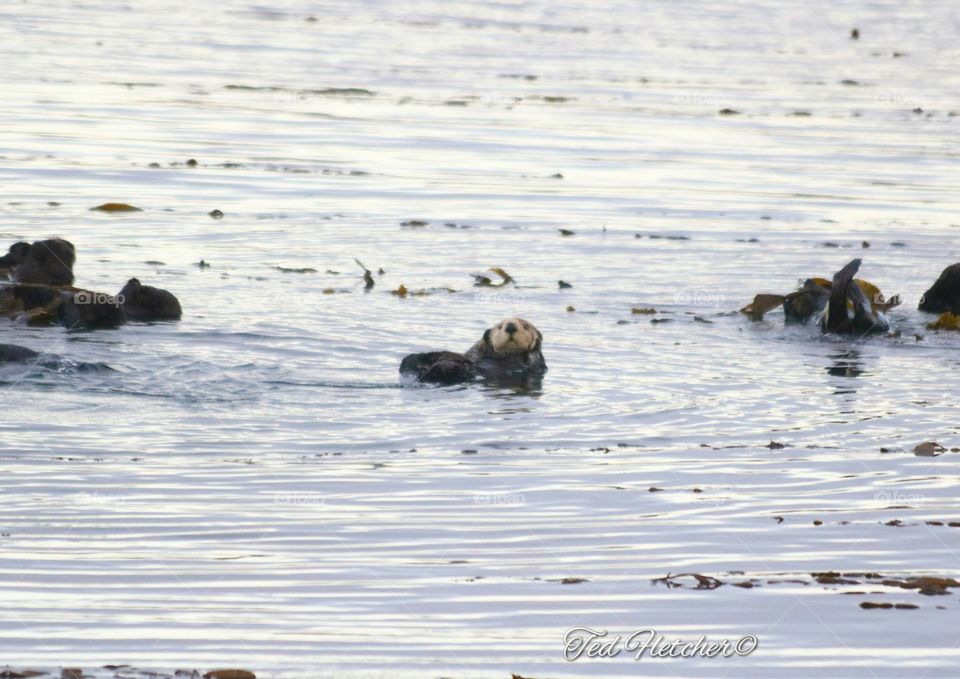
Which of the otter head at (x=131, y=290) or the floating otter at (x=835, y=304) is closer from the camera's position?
the otter head at (x=131, y=290)

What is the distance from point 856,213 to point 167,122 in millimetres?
8564

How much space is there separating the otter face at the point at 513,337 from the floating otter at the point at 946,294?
3.41 meters

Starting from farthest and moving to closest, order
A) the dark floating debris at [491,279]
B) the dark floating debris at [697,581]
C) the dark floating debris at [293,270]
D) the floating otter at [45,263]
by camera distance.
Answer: the dark floating debris at [293,270]
the dark floating debris at [491,279]
the floating otter at [45,263]
the dark floating debris at [697,581]

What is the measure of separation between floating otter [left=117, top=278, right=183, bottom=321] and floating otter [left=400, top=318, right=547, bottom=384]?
2.05 metres

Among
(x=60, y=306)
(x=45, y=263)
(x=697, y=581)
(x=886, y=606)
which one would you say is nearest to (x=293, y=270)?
(x=45, y=263)

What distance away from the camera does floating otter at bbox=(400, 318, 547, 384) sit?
8453 mm

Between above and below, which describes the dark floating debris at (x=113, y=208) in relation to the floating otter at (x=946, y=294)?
above

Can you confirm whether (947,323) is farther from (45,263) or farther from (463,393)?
(45,263)

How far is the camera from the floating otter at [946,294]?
34.9ft

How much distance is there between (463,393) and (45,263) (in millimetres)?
3570

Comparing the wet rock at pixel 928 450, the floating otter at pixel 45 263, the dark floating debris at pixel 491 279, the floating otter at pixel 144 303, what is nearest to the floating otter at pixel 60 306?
the floating otter at pixel 144 303

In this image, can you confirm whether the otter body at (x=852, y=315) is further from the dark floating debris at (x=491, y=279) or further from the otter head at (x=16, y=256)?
the otter head at (x=16, y=256)
